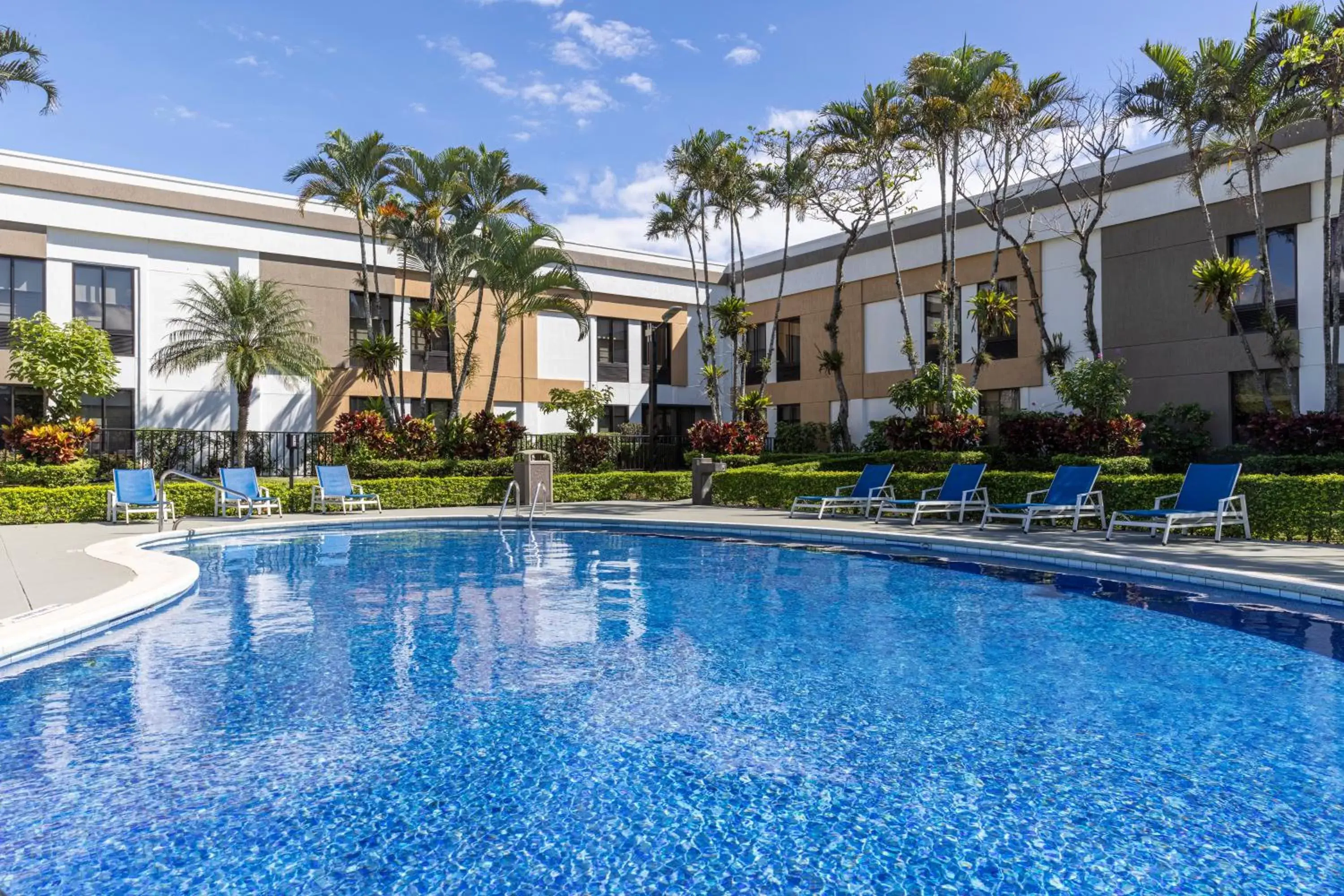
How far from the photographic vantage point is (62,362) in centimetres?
1794

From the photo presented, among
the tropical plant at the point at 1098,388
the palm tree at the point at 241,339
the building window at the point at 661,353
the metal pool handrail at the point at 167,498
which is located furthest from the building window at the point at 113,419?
the tropical plant at the point at 1098,388

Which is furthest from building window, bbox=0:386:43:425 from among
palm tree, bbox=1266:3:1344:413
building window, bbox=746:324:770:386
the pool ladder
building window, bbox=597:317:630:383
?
palm tree, bbox=1266:3:1344:413

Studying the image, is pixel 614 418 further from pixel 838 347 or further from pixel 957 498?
pixel 957 498

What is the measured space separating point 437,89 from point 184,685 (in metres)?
14.1

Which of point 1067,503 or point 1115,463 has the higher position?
point 1115,463

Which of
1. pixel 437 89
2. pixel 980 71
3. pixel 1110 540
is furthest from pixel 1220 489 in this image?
pixel 437 89

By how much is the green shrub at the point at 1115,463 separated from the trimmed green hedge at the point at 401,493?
8.91 metres

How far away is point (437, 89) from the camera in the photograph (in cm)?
1703

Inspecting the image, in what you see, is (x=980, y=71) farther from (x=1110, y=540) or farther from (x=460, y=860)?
(x=460, y=860)

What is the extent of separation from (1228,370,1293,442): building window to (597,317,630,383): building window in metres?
18.4

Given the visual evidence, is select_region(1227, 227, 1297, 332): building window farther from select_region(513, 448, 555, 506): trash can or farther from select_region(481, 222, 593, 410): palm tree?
select_region(481, 222, 593, 410): palm tree

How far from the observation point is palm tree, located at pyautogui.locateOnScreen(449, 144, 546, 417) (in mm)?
22984

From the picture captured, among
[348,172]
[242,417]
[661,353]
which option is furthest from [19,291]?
[661,353]

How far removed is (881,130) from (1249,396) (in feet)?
31.6
